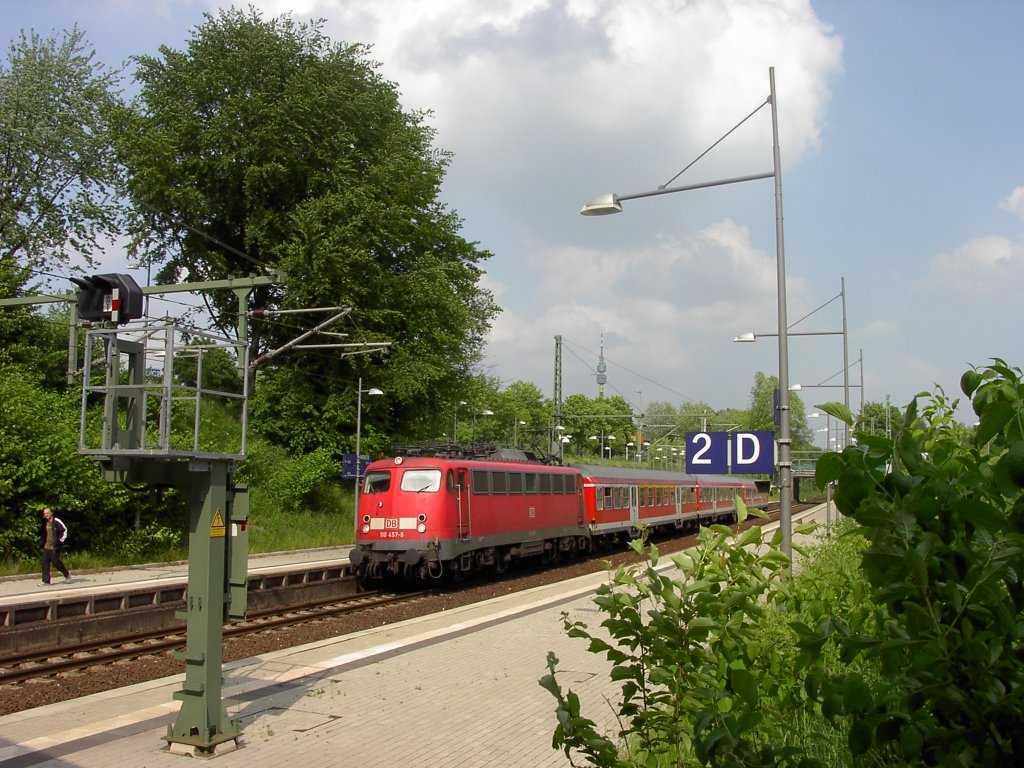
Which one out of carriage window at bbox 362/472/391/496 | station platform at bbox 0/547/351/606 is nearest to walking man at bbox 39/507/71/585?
station platform at bbox 0/547/351/606

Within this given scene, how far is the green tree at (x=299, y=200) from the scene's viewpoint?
1336 inches

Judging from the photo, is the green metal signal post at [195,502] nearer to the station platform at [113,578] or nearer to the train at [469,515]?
the train at [469,515]

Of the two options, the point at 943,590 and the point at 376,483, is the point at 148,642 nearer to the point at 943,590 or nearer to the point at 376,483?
the point at 376,483

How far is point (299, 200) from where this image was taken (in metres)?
37.0

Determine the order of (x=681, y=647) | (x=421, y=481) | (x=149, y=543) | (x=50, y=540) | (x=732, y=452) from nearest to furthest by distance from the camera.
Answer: (x=681, y=647) → (x=732, y=452) → (x=50, y=540) → (x=421, y=481) → (x=149, y=543)

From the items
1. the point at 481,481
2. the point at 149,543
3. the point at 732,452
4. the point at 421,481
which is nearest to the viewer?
the point at 732,452

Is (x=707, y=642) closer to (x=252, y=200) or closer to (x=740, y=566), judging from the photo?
(x=740, y=566)

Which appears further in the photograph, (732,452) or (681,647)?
(732,452)

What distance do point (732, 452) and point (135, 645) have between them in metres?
9.53

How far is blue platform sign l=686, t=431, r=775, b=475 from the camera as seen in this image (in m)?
11.7

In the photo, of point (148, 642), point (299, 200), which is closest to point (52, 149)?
point (299, 200)

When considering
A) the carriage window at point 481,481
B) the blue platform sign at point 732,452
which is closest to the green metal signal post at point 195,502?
the blue platform sign at point 732,452

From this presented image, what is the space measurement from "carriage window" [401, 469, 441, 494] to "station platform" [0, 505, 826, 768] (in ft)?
18.4

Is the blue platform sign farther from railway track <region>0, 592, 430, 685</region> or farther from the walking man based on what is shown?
the walking man
